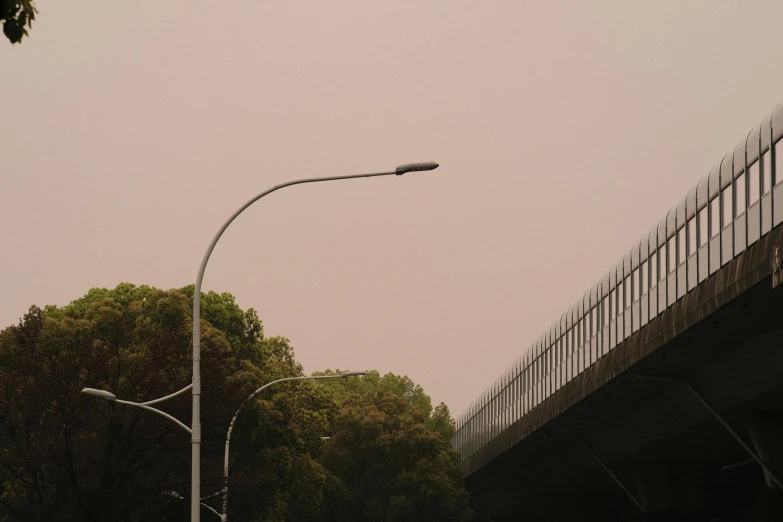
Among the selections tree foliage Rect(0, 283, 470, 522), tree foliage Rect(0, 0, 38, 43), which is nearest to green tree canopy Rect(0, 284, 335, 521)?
tree foliage Rect(0, 283, 470, 522)

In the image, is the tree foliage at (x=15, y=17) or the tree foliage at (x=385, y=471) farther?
the tree foliage at (x=385, y=471)

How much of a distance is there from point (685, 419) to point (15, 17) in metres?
38.6

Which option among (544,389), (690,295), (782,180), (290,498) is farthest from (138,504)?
(544,389)

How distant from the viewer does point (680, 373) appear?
1650 inches

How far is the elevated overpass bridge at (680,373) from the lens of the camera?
32966mm

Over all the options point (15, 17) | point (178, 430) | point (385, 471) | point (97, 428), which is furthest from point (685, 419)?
point (15, 17)

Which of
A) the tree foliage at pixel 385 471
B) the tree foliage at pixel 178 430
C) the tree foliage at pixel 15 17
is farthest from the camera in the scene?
the tree foliage at pixel 385 471

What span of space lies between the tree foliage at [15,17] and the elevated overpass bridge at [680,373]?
21.0 meters

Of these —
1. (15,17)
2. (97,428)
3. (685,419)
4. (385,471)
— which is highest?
(385,471)

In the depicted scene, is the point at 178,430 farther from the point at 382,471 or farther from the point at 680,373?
the point at 382,471

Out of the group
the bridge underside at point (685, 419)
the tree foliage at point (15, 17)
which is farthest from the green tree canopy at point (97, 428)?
the tree foliage at point (15, 17)

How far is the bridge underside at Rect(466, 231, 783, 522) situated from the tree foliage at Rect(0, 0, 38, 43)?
21967 millimetres

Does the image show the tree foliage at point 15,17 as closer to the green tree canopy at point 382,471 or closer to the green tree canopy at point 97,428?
the green tree canopy at point 97,428

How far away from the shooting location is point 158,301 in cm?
5466
